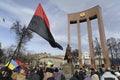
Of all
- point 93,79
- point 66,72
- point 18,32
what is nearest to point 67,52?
point 66,72

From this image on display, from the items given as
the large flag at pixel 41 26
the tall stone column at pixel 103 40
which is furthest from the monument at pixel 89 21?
the large flag at pixel 41 26

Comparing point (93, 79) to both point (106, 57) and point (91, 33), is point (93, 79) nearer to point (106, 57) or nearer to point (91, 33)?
point (106, 57)

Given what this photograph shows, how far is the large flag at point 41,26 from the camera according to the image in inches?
192

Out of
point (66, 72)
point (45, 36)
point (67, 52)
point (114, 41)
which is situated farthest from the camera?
point (114, 41)

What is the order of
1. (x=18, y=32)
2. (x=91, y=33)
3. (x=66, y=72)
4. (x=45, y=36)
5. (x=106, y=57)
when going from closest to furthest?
(x=45, y=36) → (x=66, y=72) → (x=18, y=32) → (x=106, y=57) → (x=91, y=33)

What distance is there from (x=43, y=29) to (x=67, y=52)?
65.7ft

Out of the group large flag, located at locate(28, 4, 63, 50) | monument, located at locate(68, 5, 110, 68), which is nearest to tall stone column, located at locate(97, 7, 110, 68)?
monument, located at locate(68, 5, 110, 68)

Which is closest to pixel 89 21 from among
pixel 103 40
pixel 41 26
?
pixel 103 40

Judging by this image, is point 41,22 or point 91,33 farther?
point 91,33

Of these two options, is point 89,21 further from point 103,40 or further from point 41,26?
point 41,26

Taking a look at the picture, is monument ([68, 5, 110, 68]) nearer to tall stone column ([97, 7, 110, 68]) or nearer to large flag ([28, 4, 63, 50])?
tall stone column ([97, 7, 110, 68])

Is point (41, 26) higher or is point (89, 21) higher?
point (89, 21)

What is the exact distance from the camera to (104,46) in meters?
43.7

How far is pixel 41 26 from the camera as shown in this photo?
202 inches
